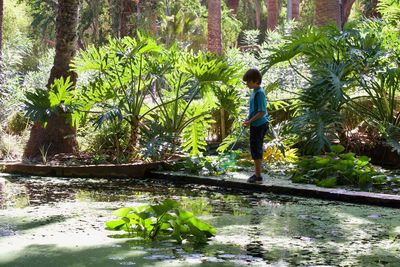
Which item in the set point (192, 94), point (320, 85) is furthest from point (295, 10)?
point (320, 85)

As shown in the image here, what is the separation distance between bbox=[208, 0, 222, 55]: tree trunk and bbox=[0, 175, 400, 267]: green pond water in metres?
19.7

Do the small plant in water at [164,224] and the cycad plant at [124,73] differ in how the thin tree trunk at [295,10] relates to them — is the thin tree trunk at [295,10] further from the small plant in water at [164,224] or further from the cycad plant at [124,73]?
the small plant in water at [164,224]

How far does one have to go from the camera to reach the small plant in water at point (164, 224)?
537 cm

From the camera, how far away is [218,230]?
6012mm

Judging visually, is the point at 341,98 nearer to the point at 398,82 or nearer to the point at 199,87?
the point at 398,82

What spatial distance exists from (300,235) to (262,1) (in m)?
51.1

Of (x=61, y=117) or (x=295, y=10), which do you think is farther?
(x=295, y=10)

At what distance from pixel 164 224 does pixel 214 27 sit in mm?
23739

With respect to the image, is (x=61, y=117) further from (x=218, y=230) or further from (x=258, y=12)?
(x=258, y=12)

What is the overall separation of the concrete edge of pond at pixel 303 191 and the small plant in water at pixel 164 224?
2.86 metres

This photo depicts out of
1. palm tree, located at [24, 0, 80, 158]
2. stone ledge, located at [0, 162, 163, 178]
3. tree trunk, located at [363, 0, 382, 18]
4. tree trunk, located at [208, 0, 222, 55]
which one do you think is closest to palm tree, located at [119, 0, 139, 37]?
palm tree, located at [24, 0, 80, 158]

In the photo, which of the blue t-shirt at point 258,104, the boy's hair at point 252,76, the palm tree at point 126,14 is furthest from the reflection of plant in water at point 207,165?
the palm tree at point 126,14

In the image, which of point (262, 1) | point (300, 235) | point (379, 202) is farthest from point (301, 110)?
point (262, 1)

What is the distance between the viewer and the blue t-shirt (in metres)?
9.35
